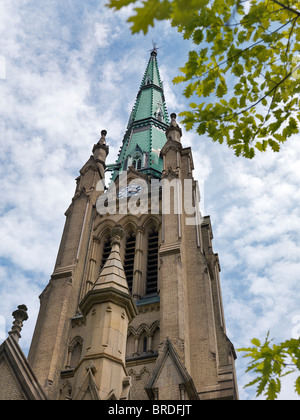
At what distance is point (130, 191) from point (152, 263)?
7245 mm

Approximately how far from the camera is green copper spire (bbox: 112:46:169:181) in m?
36.2

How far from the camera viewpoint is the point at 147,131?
1603 inches

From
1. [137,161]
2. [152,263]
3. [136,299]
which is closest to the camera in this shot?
[136,299]

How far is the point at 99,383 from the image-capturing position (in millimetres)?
9727

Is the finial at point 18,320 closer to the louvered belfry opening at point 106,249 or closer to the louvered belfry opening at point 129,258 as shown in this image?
the louvered belfry opening at point 129,258

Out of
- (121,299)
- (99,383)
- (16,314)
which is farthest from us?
(16,314)

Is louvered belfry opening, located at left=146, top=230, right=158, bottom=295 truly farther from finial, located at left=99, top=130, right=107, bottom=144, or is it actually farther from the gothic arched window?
Answer: finial, located at left=99, top=130, right=107, bottom=144

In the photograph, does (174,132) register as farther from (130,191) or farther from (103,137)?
(103,137)

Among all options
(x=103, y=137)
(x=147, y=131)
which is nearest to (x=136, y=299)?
(x=103, y=137)

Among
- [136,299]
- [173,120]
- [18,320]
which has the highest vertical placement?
[173,120]

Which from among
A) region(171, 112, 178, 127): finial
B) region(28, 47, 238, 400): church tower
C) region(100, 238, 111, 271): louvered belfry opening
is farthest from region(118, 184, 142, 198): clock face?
region(171, 112, 178, 127): finial
